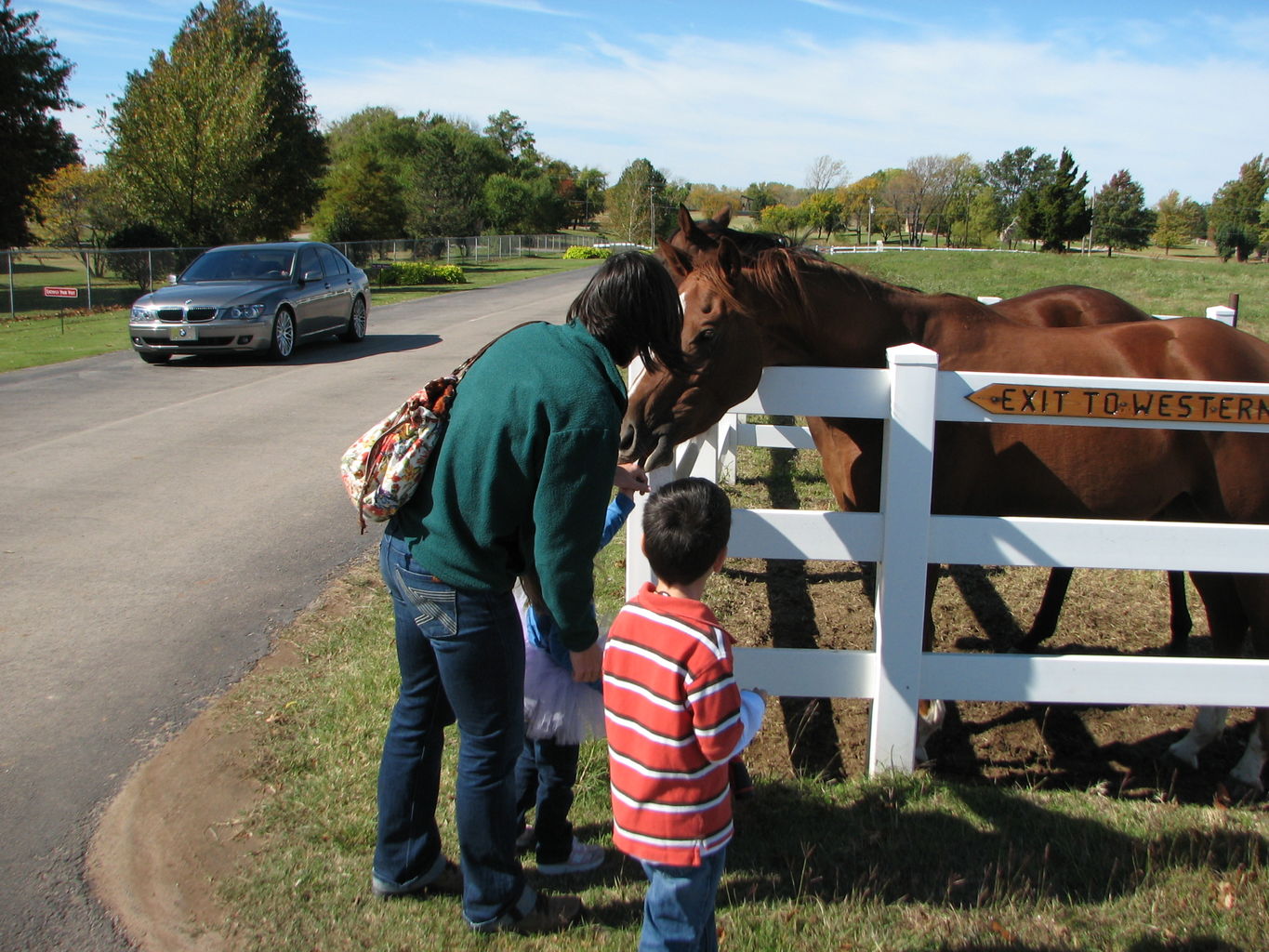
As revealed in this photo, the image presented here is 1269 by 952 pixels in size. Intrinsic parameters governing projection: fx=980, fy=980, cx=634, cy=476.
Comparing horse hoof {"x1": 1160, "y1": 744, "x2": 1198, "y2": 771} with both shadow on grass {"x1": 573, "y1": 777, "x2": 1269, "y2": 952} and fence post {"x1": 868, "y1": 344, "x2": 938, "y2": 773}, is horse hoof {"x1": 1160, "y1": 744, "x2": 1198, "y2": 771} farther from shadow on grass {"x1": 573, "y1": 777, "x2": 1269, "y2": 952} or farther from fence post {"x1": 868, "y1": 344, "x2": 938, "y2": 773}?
fence post {"x1": 868, "y1": 344, "x2": 938, "y2": 773}

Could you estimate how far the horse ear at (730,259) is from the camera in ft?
11.4

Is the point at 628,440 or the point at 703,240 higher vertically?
the point at 703,240

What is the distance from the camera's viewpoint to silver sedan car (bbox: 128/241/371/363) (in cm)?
1357

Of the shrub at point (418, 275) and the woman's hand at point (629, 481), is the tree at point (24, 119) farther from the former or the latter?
the woman's hand at point (629, 481)

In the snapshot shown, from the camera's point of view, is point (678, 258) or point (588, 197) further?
point (588, 197)

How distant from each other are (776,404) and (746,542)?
0.49 m

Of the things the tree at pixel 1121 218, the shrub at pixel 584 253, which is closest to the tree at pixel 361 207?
the shrub at pixel 584 253

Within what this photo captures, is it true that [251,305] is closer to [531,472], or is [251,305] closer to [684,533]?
[531,472]

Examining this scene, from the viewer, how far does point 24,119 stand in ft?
90.0

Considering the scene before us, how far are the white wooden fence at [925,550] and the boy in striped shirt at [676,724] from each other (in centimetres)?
114

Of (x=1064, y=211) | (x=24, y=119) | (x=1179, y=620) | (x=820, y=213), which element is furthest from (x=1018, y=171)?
(x=1179, y=620)

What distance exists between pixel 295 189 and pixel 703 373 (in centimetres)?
3878

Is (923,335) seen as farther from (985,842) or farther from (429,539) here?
(429,539)

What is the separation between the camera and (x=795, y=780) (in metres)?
3.53
